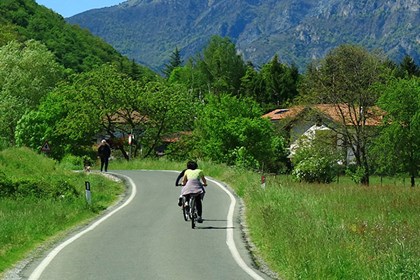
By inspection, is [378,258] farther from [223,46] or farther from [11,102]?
[223,46]

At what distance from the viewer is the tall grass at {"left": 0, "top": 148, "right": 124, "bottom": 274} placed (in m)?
14.2

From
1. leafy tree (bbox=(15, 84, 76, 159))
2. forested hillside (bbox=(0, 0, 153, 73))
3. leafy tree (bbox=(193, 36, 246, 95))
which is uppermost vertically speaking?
forested hillside (bbox=(0, 0, 153, 73))

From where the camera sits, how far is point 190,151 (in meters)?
61.3

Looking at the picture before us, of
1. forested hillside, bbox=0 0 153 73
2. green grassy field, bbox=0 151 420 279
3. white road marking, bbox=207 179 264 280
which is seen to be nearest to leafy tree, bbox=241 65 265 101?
forested hillside, bbox=0 0 153 73

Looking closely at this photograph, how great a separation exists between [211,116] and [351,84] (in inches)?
540

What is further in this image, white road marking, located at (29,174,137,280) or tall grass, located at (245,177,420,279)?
white road marking, located at (29,174,137,280)

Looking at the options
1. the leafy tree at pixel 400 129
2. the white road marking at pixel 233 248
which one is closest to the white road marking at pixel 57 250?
the white road marking at pixel 233 248

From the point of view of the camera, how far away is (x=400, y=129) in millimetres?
48312

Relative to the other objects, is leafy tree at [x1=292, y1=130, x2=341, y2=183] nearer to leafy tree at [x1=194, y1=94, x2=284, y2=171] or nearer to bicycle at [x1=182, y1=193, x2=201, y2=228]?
leafy tree at [x1=194, y1=94, x2=284, y2=171]

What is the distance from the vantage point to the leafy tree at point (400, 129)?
48.1 metres

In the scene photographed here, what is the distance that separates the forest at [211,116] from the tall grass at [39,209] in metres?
18.9

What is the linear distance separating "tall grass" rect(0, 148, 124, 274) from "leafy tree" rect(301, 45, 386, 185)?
24.9 m

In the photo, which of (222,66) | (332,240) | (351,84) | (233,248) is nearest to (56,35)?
(222,66)

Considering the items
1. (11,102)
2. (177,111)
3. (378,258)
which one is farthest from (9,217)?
(11,102)
